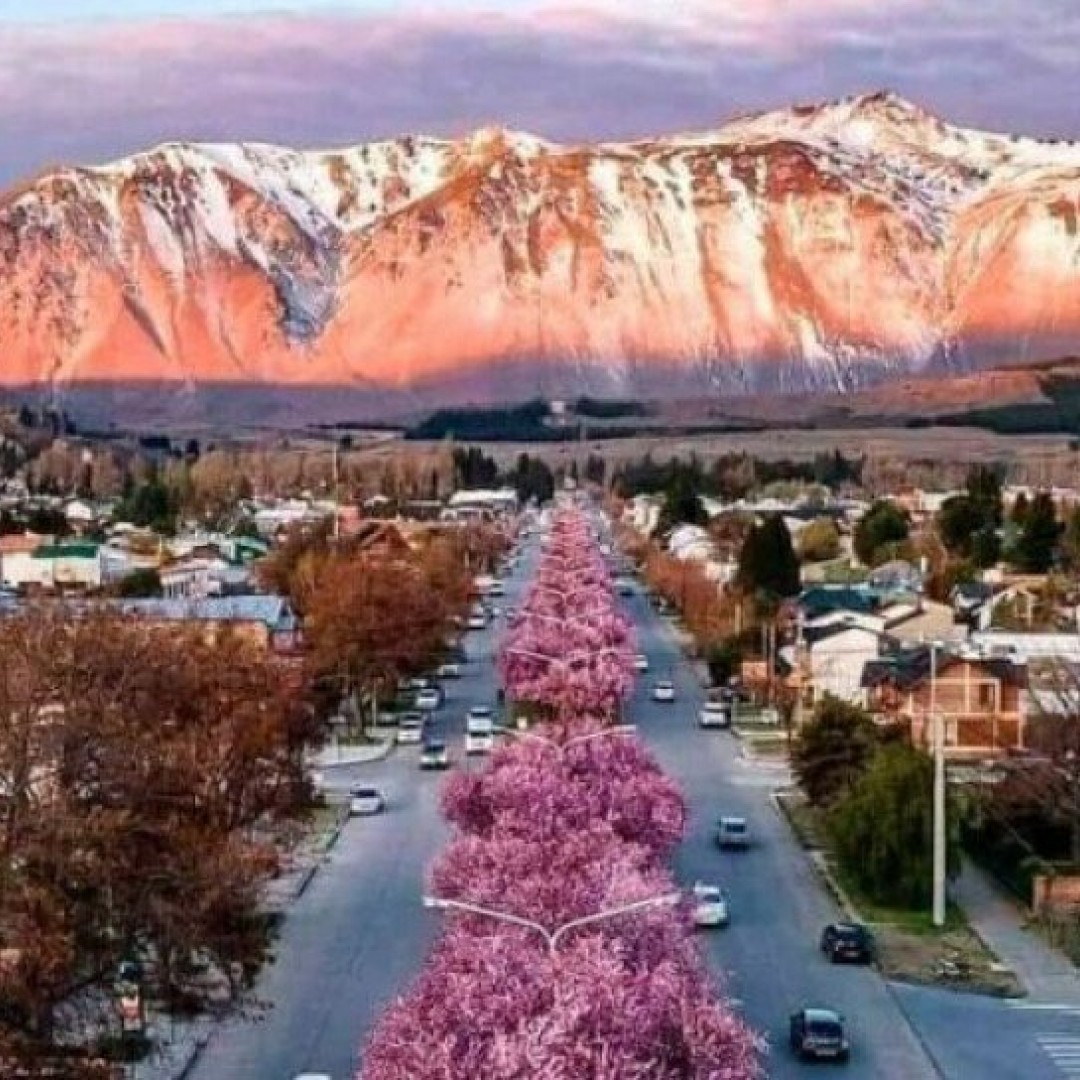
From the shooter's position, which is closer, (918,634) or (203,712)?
(203,712)

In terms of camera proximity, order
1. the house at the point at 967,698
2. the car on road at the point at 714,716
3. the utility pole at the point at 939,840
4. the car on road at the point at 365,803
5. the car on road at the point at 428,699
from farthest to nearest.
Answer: the car on road at the point at 428,699, the car on road at the point at 714,716, the house at the point at 967,698, the car on road at the point at 365,803, the utility pole at the point at 939,840

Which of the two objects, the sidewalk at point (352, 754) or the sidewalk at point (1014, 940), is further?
the sidewalk at point (352, 754)

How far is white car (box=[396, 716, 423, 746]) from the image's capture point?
5291 cm

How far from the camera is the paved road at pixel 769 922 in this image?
88.8 ft

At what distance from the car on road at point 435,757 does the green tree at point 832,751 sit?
8.36 meters

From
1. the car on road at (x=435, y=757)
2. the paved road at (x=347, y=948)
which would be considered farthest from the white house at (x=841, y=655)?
the paved road at (x=347, y=948)

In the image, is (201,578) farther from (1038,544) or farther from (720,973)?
(720,973)

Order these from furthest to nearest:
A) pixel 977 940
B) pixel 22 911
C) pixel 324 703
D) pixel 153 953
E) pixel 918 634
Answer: pixel 918 634
pixel 324 703
pixel 977 940
pixel 153 953
pixel 22 911

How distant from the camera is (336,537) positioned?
280 feet

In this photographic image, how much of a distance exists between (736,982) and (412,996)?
11.2 metres

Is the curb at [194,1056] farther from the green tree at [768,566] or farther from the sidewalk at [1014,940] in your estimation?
the green tree at [768,566]

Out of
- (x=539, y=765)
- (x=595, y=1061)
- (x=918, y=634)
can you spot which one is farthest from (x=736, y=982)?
(x=918, y=634)

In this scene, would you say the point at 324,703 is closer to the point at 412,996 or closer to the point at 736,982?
the point at 736,982

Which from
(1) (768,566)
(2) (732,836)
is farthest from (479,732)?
(1) (768,566)
